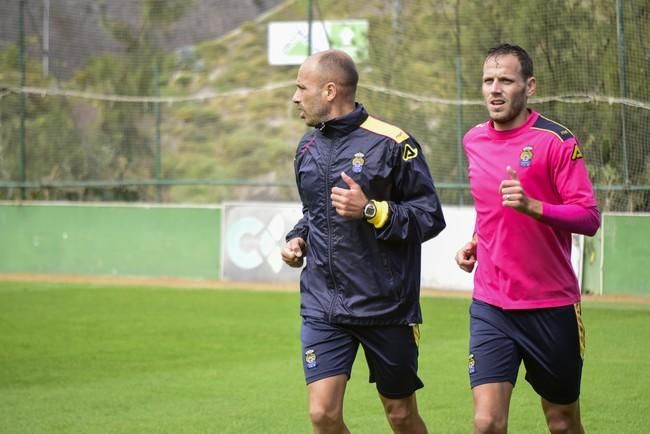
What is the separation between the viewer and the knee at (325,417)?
5.73m

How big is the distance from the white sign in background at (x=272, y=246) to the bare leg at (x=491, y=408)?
1139 centimetres

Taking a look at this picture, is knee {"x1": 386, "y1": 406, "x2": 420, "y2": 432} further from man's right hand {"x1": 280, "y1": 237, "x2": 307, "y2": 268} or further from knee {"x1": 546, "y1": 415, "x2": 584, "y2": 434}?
man's right hand {"x1": 280, "y1": 237, "x2": 307, "y2": 268}

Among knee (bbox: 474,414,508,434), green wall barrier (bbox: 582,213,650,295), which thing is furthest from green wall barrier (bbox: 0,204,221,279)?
knee (bbox: 474,414,508,434)

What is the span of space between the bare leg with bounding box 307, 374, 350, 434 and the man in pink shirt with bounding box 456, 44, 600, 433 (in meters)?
0.66

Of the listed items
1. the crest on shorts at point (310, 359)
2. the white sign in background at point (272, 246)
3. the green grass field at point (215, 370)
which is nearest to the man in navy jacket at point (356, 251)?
the crest on shorts at point (310, 359)

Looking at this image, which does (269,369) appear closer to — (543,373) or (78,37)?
(543,373)

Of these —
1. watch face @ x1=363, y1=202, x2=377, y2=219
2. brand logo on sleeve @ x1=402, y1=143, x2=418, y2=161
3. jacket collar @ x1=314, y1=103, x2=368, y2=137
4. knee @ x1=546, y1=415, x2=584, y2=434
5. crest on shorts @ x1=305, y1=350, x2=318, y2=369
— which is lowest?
knee @ x1=546, y1=415, x2=584, y2=434

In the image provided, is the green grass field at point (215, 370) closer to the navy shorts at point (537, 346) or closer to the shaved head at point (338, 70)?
the navy shorts at point (537, 346)

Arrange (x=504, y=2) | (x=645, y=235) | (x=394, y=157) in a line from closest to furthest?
(x=394, y=157) < (x=645, y=235) < (x=504, y=2)

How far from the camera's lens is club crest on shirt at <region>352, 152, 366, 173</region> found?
19.4ft

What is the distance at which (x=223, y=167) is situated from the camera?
26188 millimetres

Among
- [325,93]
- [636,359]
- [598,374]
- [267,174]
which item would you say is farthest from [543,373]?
[267,174]

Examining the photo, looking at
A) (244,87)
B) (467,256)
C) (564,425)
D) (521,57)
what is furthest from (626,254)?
(244,87)

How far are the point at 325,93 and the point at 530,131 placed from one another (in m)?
1.04
